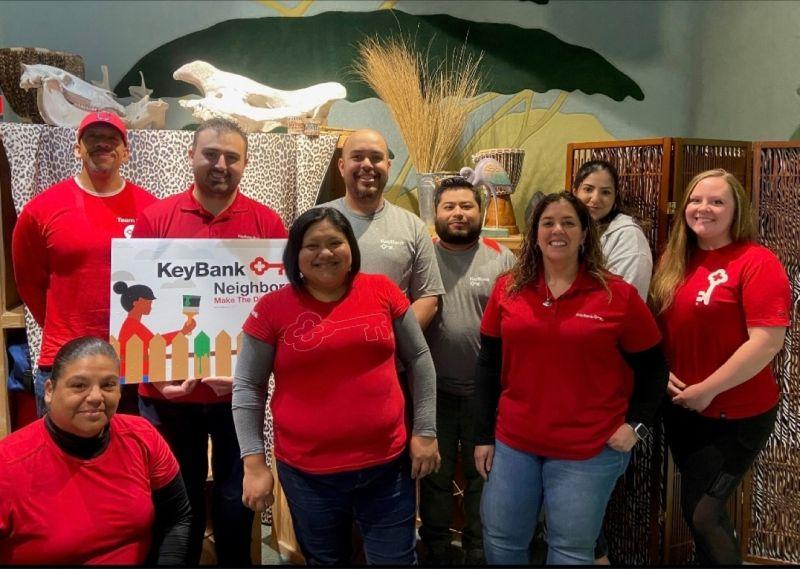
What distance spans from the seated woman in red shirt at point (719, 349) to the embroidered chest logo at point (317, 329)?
104 centimetres

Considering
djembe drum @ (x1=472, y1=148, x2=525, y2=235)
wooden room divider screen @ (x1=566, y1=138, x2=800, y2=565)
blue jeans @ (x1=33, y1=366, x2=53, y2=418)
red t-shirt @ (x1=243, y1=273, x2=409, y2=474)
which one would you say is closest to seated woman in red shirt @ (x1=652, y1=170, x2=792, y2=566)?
wooden room divider screen @ (x1=566, y1=138, x2=800, y2=565)

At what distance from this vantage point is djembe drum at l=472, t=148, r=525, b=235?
3236 mm

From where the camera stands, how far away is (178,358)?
212 centimetres

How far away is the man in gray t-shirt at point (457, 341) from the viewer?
253 centimetres

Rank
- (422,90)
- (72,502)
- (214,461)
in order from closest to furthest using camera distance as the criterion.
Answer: (72,502) < (214,461) < (422,90)

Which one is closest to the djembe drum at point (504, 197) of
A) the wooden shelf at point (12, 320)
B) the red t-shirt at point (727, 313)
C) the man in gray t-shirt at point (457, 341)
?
the man in gray t-shirt at point (457, 341)

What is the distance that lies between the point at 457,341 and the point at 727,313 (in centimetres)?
95

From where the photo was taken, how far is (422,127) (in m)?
3.50

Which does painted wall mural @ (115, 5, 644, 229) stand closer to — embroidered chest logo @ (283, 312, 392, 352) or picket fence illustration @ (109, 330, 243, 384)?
picket fence illustration @ (109, 330, 243, 384)

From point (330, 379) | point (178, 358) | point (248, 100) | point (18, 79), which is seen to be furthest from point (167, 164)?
point (330, 379)

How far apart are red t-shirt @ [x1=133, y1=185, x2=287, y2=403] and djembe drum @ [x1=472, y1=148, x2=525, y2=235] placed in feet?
4.57

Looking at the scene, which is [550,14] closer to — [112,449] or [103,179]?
[103,179]

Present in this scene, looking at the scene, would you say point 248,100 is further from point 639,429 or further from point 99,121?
point 639,429

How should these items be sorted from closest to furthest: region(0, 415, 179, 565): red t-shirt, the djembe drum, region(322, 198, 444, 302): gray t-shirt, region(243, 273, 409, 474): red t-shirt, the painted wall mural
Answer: region(0, 415, 179, 565): red t-shirt
region(243, 273, 409, 474): red t-shirt
region(322, 198, 444, 302): gray t-shirt
the djembe drum
the painted wall mural
